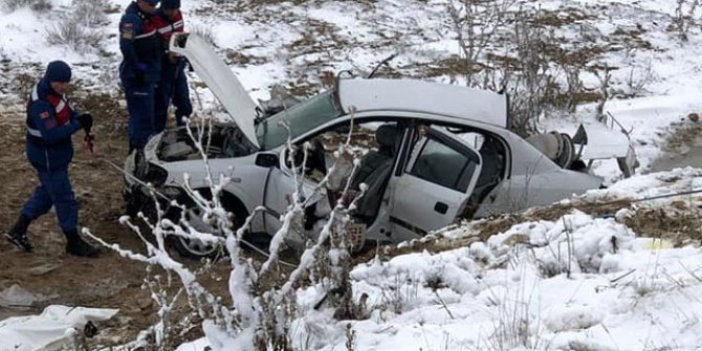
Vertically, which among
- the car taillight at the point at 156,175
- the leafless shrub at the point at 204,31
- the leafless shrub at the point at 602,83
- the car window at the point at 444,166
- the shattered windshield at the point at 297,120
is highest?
the shattered windshield at the point at 297,120

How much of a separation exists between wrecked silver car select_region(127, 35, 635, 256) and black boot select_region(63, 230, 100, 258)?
1.76ft

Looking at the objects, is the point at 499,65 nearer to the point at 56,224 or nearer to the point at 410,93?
the point at 410,93

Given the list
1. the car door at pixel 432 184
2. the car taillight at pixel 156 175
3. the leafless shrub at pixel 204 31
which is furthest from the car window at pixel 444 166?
the leafless shrub at pixel 204 31

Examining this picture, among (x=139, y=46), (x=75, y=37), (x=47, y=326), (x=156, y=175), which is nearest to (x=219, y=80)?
(x=156, y=175)

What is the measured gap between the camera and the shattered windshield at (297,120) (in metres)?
7.20

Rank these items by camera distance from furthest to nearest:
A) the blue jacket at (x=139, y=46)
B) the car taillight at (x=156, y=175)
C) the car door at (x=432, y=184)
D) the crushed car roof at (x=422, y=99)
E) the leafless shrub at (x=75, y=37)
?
the leafless shrub at (x=75, y=37) < the blue jacket at (x=139, y=46) < the car taillight at (x=156, y=175) < the crushed car roof at (x=422, y=99) < the car door at (x=432, y=184)

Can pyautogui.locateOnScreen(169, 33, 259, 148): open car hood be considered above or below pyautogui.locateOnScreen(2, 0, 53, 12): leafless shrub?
above

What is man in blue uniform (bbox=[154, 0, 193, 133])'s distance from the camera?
344 inches

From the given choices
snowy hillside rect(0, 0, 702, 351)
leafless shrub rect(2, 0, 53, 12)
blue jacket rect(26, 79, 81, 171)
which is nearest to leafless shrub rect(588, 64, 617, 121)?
snowy hillside rect(0, 0, 702, 351)

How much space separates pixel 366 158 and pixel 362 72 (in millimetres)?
4939

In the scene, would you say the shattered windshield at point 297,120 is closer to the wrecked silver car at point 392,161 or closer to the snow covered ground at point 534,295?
the wrecked silver car at point 392,161

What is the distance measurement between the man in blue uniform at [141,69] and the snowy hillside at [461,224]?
614mm

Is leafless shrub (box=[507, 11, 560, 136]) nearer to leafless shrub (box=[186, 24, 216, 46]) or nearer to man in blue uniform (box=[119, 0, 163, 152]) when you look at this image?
man in blue uniform (box=[119, 0, 163, 152])

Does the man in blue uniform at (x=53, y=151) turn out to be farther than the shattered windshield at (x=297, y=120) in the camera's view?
No
